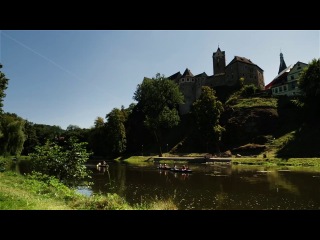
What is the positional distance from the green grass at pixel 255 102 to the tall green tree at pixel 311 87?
10744 mm

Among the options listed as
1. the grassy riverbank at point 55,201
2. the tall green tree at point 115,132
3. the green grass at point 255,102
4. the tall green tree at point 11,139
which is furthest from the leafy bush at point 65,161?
the tall green tree at point 115,132

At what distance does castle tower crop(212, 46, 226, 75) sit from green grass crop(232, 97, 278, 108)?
26.6 metres

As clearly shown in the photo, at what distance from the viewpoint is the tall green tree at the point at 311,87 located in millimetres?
68562

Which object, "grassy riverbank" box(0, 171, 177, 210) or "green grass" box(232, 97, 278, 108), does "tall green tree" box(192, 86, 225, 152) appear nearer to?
"green grass" box(232, 97, 278, 108)

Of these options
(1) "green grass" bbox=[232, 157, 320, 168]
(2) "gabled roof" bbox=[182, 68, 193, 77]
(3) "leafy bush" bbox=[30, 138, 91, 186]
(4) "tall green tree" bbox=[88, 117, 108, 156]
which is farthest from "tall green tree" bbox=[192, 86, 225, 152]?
(3) "leafy bush" bbox=[30, 138, 91, 186]

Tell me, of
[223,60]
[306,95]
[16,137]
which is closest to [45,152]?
[16,137]

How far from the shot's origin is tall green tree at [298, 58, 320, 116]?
225ft

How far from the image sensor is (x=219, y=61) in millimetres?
113562

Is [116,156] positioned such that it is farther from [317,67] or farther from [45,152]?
[45,152]

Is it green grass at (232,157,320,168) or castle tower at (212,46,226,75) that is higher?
castle tower at (212,46,226,75)

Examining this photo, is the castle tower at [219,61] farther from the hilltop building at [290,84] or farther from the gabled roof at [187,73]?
the hilltop building at [290,84]

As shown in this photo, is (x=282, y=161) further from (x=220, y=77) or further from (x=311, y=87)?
(x=220, y=77)
